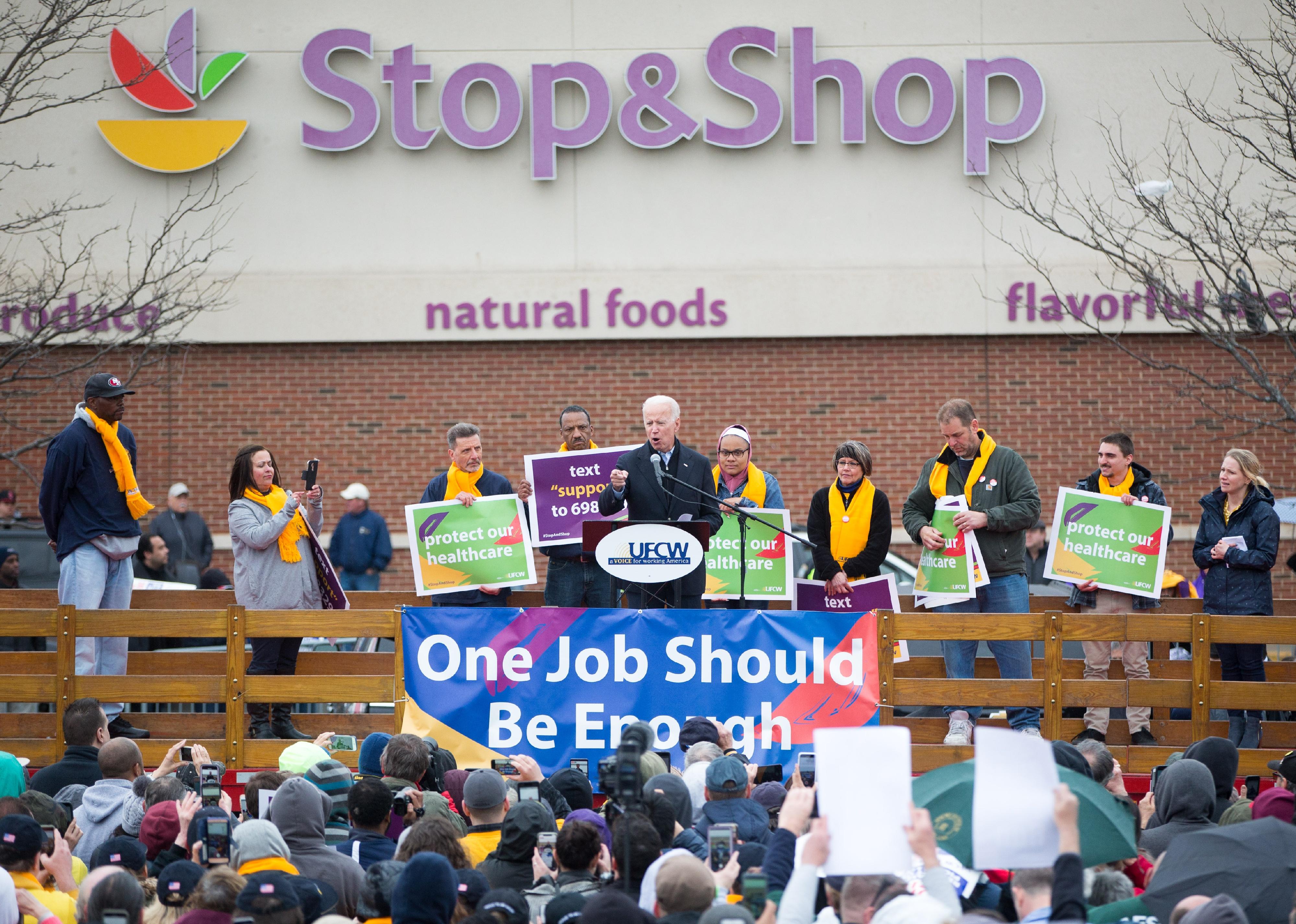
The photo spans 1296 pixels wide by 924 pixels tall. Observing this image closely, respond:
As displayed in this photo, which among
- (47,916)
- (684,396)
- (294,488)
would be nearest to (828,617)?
(47,916)

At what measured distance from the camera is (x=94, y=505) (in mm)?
9328

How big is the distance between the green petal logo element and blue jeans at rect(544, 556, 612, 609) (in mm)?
10532

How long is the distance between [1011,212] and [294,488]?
32.0 feet

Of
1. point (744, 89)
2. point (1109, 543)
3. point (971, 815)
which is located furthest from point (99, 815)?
point (744, 89)

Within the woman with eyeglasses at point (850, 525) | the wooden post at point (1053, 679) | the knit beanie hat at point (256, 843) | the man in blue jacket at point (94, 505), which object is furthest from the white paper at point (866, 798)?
the man in blue jacket at point (94, 505)

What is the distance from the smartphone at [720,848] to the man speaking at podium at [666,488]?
384 cm

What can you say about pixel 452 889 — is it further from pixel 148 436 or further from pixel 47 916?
pixel 148 436

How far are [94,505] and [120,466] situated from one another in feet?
1.09

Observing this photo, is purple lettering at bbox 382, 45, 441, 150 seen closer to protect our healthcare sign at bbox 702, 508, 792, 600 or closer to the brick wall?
the brick wall

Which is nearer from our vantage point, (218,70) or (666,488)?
(666,488)

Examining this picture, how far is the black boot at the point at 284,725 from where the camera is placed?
912 centimetres

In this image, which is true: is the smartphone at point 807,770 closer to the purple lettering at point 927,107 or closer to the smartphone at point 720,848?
the smartphone at point 720,848

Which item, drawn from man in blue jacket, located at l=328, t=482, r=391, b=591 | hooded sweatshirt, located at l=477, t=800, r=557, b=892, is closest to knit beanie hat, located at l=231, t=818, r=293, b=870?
hooded sweatshirt, located at l=477, t=800, r=557, b=892

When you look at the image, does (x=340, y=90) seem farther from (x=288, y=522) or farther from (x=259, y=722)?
(x=259, y=722)
